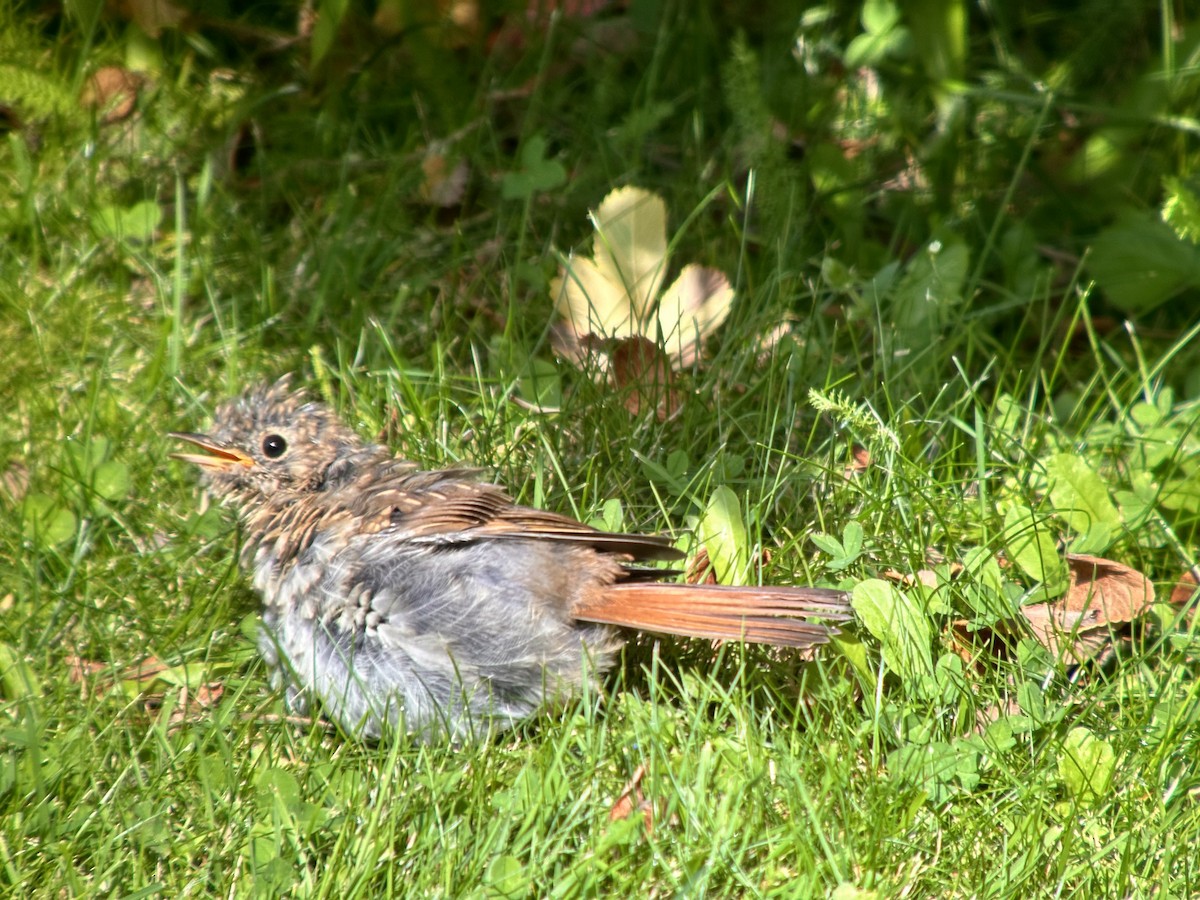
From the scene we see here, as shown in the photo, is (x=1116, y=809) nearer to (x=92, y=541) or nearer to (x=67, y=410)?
(x=92, y=541)

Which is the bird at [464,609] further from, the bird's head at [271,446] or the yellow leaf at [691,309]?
the yellow leaf at [691,309]

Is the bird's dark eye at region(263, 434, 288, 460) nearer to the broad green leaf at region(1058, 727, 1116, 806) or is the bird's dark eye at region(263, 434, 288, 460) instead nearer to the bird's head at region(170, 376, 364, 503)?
the bird's head at region(170, 376, 364, 503)

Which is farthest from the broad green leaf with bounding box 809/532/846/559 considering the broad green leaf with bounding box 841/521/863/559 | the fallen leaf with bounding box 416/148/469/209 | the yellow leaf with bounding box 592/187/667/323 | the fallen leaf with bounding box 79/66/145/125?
the fallen leaf with bounding box 79/66/145/125

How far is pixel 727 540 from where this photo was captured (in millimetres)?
3404

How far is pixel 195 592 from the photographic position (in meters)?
3.59

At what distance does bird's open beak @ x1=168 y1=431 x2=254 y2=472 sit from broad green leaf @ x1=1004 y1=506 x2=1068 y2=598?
201cm

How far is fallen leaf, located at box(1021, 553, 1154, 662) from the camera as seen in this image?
328 cm

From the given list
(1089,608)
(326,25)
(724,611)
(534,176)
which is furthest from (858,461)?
(326,25)

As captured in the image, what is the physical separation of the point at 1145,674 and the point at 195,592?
7.90 feet

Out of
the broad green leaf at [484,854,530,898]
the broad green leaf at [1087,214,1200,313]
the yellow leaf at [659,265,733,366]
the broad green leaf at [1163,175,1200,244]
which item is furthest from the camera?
the broad green leaf at [1087,214,1200,313]

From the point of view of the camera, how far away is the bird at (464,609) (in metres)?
3.08

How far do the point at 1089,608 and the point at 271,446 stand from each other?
2160mm

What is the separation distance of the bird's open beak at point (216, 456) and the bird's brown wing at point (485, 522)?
20.4 inches

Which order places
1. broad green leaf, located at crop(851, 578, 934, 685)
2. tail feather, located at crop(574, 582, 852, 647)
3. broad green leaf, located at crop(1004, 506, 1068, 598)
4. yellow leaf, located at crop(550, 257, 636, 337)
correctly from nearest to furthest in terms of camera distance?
tail feather, located at crop(574, 582, 852, 647) → broad green leaf, located at crop(851, 578, 934, 685) → broad green leaf, located at crop(1004, 506, 1068, 598) → yellow leaf, located at crop(550, 257, 636, 337)
